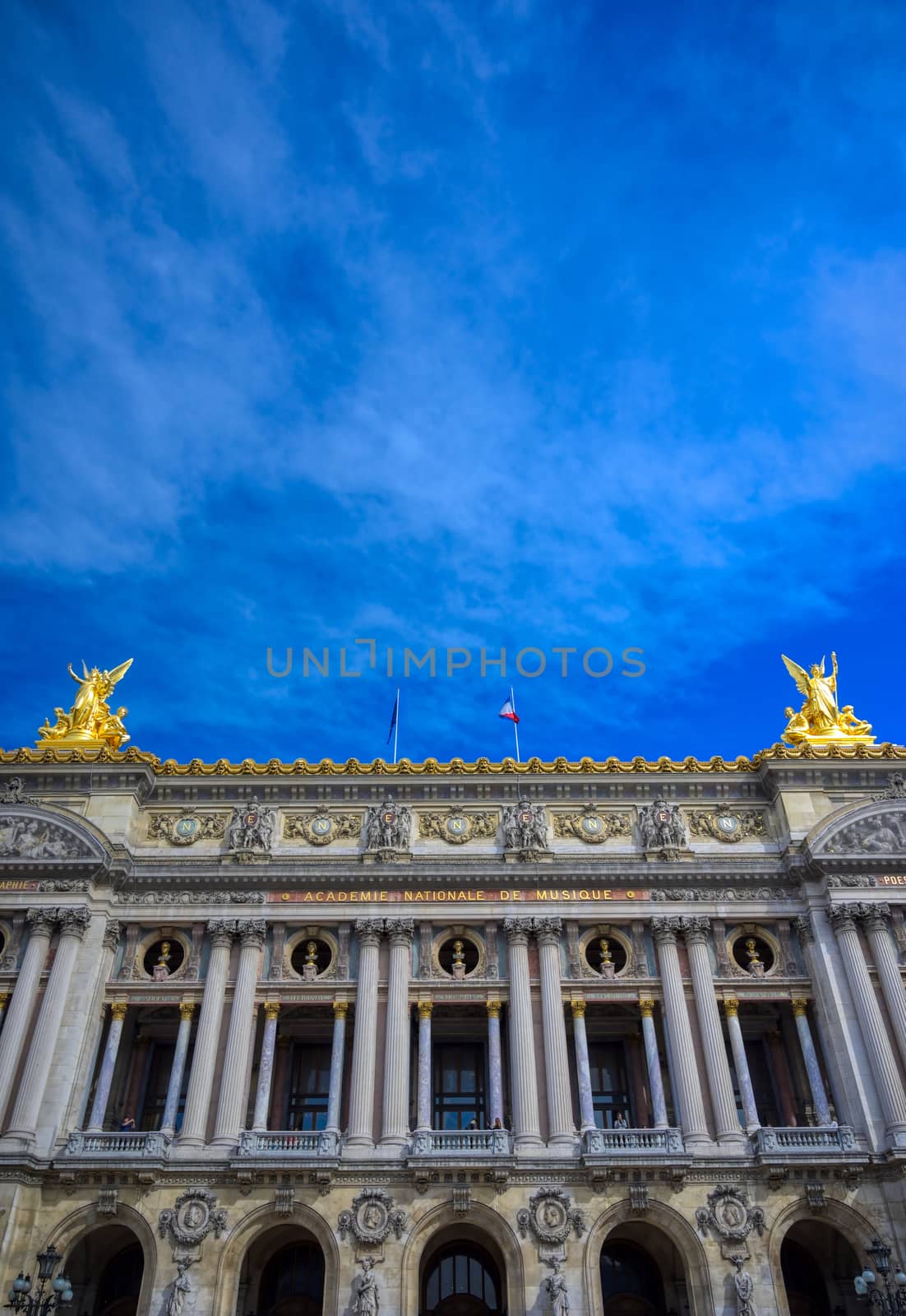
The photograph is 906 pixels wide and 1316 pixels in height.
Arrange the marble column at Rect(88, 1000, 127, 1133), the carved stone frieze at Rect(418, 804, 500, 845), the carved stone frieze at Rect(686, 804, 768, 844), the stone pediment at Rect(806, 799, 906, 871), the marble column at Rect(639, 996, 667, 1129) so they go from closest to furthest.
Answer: the marble column at Rect(88, 1000, 127, 1133)
the marble column at Rect(639, 996, 667, 1129)
the stone pediment at Rect(806, 799, 906, 871)
the carved stone frieze at Rect(418, 804, 500, 845)
the carved stone frieze at Rect(686, 804, 768, 844)

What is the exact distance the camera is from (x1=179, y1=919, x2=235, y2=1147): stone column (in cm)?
3475

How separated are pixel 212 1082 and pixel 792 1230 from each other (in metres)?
20.4

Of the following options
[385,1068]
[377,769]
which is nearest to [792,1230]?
[385,1068]

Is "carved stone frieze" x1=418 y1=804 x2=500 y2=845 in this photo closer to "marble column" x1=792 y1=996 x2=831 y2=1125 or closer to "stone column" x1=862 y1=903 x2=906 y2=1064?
"marble column" x1=792 y1=996 x2=831 y2=1125

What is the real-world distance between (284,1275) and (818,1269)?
18.1 meters

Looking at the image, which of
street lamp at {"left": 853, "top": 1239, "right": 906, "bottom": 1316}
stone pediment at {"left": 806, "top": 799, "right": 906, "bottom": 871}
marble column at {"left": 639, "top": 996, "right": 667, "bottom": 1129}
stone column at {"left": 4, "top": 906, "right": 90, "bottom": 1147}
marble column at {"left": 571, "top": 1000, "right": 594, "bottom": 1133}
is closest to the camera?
street lamp at {"left": 853, "top": 1239, "right": 906, "bottom": 1316}

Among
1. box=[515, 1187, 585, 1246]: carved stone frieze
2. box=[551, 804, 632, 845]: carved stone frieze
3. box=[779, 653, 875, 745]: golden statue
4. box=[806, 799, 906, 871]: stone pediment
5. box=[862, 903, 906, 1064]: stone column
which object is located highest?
box=[779, 653, 875, 745]: golden statue

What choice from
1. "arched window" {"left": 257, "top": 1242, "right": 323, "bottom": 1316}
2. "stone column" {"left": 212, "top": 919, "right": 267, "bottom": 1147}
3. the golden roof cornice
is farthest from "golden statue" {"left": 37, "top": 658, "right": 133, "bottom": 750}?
"arched window" {"left": 257, "top": 1242, "right": 323, "bottom": 1316}

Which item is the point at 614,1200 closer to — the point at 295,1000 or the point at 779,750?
the point at 295,1000

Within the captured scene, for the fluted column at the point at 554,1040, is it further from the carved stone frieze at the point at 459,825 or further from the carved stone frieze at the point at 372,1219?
the carved stone frieze at the point at 372,1219

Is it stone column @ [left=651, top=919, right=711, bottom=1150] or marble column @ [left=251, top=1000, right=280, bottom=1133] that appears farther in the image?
marble column @ [left=251, top=1000, right=280, bottom=1133]

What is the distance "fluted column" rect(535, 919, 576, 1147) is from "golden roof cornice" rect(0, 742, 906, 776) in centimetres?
662

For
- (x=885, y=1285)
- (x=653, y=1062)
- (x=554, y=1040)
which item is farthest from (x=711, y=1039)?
(x=885, y=1285)

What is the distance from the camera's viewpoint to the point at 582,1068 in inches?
1431
